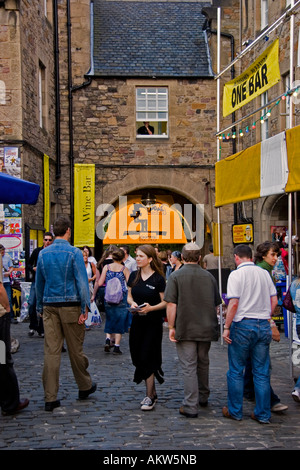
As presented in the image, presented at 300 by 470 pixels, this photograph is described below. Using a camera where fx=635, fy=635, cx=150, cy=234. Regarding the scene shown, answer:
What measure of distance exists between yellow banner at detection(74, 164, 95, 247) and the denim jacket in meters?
13.1

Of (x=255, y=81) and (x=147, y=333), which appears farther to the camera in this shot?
(x=255, y=81)

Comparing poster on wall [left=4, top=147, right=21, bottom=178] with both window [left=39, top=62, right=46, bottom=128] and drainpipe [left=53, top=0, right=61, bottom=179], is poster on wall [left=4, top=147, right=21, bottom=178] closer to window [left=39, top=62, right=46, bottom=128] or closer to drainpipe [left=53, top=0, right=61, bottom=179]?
window [left=39, top=62, right=46, bottom=128]

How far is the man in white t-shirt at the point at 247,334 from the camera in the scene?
5.89 meters

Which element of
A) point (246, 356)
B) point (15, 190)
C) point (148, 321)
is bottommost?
point (246, 356)

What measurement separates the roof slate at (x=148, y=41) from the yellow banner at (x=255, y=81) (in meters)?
10.4

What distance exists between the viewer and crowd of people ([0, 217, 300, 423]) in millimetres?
5938

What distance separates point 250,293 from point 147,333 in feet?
4.13

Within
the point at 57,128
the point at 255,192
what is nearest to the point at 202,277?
the point at 255,192

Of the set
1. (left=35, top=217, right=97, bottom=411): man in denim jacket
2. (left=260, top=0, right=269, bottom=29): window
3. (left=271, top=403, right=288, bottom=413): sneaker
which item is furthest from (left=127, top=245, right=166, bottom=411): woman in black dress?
(left=260, top=0, right=269, bottom=29): window

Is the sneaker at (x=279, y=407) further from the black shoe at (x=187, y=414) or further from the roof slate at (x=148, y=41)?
the roof slate at (x=148, y=41)

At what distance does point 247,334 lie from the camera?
232 inches

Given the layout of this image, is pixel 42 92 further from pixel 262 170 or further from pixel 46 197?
pixel 262 170

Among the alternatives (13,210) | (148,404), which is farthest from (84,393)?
(13,210)

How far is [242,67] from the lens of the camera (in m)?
19.7
